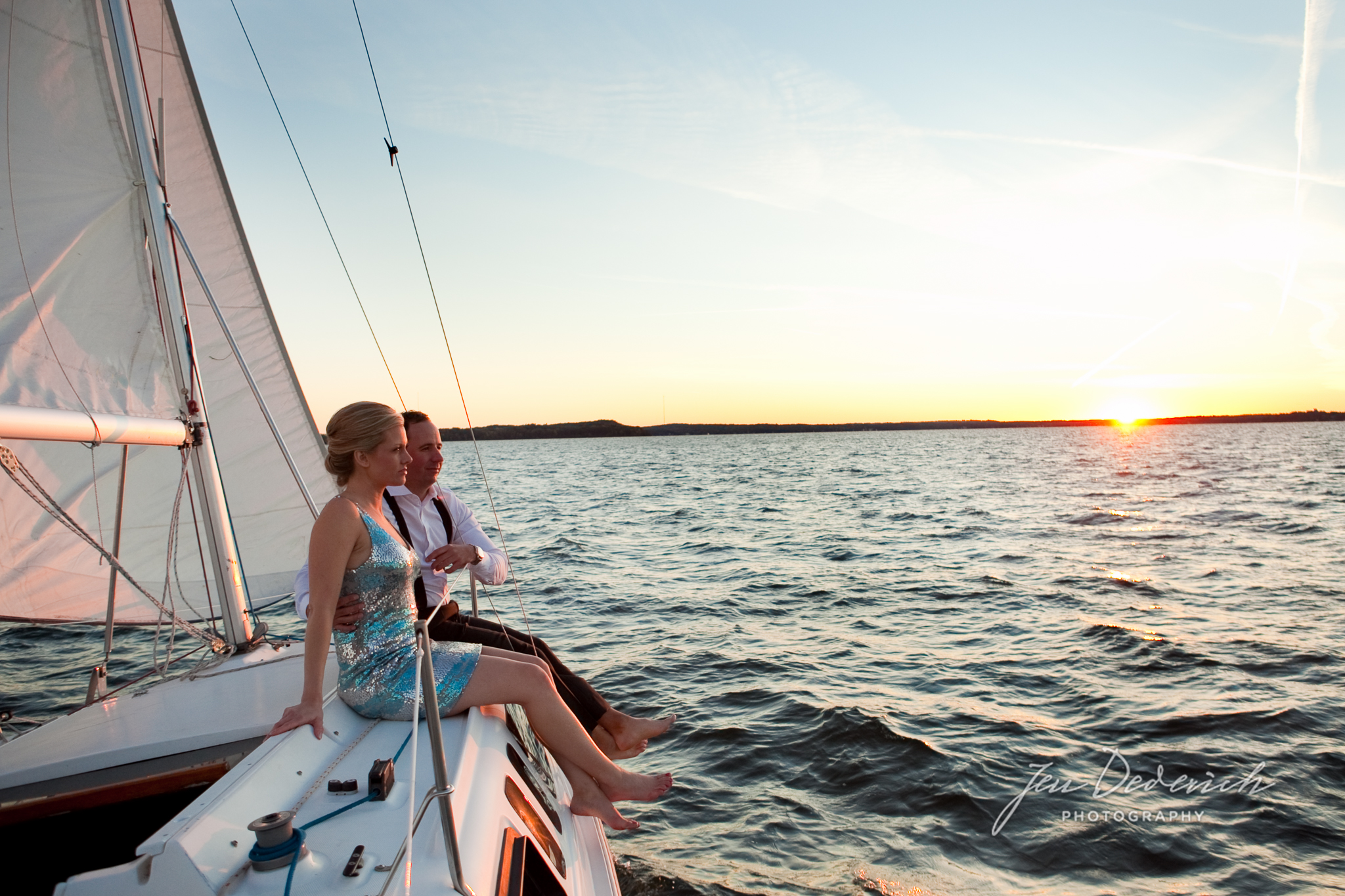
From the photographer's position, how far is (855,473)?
157ft

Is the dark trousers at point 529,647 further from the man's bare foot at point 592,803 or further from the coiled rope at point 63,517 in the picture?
the coiled rope at point 63,517

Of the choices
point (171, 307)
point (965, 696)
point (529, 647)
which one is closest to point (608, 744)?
point (529, 647)

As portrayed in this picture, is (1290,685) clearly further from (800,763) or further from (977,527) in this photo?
(977,527)

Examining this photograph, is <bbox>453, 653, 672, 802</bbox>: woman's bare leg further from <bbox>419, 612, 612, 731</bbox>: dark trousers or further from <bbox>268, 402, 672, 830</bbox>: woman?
<bbox>419, 612, 612, 731</bbox>: dark trousers

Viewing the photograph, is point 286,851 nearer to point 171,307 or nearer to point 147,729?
point 147,729

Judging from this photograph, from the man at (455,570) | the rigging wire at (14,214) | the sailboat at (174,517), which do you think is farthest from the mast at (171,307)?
the man at (455,570)

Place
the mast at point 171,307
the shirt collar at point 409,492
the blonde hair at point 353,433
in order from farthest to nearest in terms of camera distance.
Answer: the mast at point 171,307 < the shirt collar at point 409,492 < the blonde hair at point 353,433

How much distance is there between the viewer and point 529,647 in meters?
4.27

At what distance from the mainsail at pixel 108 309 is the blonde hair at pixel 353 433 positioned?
1743 millimetres

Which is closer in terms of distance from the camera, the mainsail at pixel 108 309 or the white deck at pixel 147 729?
the white deck at pixel 147 729

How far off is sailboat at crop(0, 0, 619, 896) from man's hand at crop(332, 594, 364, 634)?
402mm

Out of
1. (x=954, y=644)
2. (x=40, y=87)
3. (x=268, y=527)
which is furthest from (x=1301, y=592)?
(x=40, y=87)

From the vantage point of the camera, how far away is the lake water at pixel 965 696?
206 inches

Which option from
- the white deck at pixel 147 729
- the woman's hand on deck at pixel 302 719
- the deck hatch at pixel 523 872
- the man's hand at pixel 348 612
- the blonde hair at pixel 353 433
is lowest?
the deck hatch at pixel 523 872
